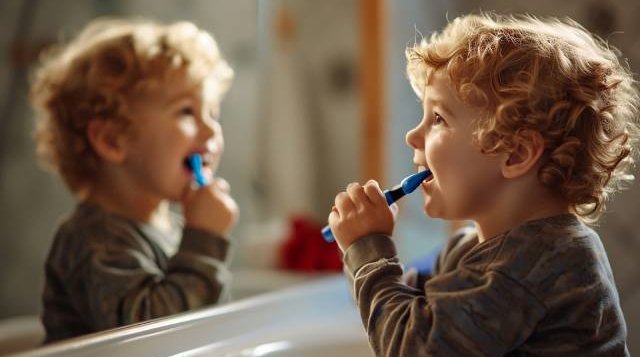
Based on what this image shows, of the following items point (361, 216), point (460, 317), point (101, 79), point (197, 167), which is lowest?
point (460, 317)

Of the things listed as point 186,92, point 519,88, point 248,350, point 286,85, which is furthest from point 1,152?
point 519,88

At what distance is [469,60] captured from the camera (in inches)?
27.7

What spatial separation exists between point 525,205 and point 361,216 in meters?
0.15

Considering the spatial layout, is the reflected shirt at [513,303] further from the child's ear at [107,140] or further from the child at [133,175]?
the child's ear at [107,140]

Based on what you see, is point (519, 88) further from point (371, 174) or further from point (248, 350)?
point (371, 174)

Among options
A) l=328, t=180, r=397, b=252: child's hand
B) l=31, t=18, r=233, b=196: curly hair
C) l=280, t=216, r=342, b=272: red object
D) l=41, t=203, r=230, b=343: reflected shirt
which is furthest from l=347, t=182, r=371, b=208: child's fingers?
l=280, t=216, r=342, b=272: red object

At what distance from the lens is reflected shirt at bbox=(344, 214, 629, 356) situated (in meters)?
0.64

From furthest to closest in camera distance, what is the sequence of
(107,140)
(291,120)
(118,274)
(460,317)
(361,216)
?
(291,120)
(107,140)
(118,274)
(361,216)
(460,317)

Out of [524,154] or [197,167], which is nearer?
[524,154]

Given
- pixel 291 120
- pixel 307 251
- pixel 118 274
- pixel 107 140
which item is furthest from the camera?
pixel 291 120

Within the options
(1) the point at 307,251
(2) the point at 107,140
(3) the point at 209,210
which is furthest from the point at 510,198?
(1) the point at 307,251

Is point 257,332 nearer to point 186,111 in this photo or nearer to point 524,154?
point 186,111

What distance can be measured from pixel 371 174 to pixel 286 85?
0.43 m

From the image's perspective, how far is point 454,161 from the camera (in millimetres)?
723
